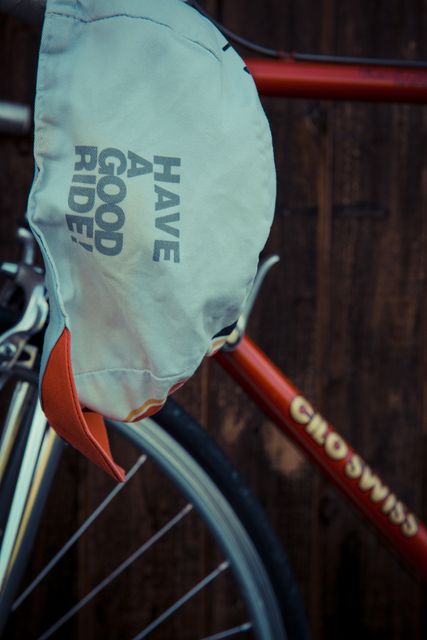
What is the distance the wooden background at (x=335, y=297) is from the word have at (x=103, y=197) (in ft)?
1.88

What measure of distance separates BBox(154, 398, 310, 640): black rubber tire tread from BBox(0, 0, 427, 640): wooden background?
0.32m

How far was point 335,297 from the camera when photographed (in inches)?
40.4

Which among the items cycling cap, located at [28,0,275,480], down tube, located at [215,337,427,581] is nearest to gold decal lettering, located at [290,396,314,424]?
down tube, located at [215,337,427,581]

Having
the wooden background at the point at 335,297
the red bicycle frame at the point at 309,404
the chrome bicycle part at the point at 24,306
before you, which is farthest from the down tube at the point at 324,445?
the wooden background at the point at 335,297

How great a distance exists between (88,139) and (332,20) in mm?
694

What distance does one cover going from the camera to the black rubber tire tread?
0.66 metres

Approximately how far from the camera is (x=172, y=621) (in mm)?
1072

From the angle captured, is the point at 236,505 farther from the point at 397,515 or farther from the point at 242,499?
the point at 397,515

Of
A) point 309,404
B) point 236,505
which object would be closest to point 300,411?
point 309,404

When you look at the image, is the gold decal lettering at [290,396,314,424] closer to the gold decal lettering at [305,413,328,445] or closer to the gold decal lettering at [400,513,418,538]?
the gold decal lettering at [305,413,328,445]

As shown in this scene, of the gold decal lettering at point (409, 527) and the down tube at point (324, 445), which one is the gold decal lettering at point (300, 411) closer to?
the down tube at point (324, 445)

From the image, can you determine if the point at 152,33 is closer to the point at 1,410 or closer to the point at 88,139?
the point at 88,139

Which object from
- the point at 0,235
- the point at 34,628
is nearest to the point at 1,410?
the point at 0,235

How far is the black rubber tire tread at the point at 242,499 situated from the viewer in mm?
664
